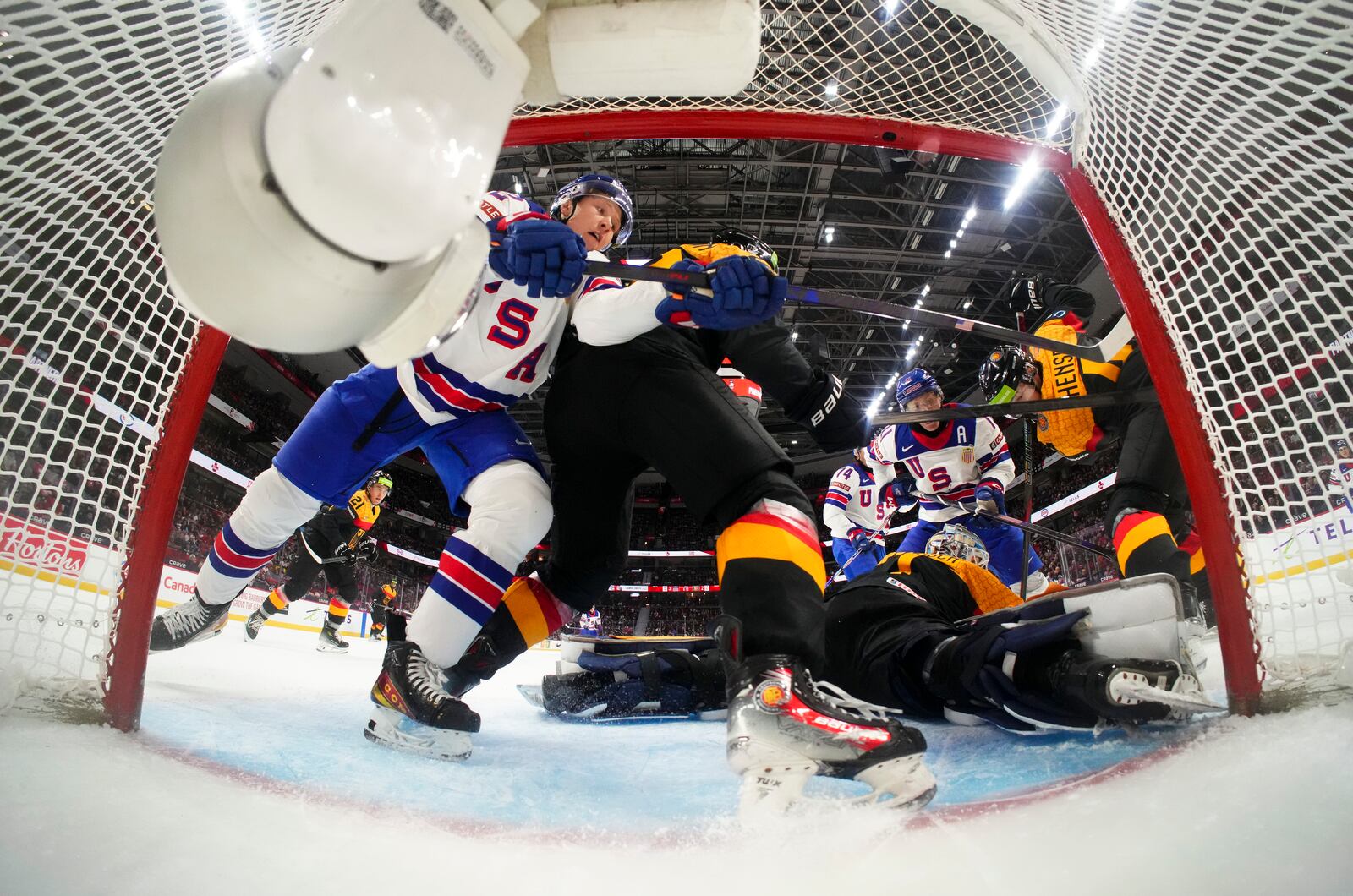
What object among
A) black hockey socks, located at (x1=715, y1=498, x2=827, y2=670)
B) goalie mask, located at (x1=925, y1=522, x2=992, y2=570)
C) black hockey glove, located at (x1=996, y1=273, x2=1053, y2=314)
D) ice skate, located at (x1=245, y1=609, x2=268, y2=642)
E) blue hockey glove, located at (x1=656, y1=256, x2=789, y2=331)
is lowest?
ice skate, located at (x1=245, y1=609, x2=268, y2=642)

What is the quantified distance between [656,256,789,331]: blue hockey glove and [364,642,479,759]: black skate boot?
85 cm

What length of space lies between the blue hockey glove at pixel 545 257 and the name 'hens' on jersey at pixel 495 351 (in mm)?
331

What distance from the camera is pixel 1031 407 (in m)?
A: 1.94

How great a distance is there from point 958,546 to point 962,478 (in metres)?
1.13

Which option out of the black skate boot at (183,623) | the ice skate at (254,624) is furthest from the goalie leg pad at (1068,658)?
the ice skate at (254,624)

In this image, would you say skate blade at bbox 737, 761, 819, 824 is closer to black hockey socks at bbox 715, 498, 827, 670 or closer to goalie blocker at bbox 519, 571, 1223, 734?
black hockey socks at bbox 715, 498, 827, 670

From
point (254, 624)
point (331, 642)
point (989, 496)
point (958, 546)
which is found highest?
point (989, 496)

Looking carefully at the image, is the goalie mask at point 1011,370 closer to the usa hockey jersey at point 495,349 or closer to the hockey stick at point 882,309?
the hockey stick at point 882,309

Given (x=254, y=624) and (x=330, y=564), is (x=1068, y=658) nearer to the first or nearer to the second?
(x=254, y=624)

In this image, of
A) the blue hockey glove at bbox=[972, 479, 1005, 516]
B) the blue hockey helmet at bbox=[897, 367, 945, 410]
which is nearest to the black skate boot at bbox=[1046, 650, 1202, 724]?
the blue hockey glove at bbox=[972, 479, 1005, 516]

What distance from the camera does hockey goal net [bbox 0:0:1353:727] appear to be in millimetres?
1019

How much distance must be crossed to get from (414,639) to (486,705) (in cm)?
89

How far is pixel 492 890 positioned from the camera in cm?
57

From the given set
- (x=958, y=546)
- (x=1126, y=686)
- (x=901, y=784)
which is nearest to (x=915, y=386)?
(x=958, y=546)
